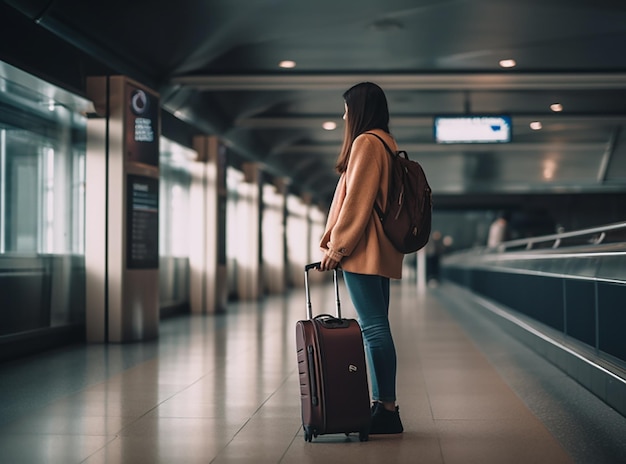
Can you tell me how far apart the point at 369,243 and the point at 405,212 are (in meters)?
0.24

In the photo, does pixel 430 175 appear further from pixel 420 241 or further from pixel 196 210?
pixel 420 241

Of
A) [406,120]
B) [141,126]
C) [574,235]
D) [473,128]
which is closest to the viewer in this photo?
[574,235]

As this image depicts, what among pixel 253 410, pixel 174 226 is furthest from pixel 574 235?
pixel 174 226

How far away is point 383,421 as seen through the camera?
4.24m

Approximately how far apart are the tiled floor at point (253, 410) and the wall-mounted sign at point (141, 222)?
1022 mm

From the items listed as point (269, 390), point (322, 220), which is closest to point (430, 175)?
point (322, 220)

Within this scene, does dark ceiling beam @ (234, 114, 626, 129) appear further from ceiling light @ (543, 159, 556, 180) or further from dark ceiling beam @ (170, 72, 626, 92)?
ceiling light @ (543, 159, 556, 180)

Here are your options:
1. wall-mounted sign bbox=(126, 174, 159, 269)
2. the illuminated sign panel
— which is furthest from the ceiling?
wall-mounted sign bbox=(126, 174, 159, 269)

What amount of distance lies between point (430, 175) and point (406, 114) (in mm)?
11688

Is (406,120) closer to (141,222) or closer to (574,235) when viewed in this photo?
(141,222)

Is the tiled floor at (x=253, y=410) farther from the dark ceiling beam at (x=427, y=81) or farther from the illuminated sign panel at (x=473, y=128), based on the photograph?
the illuminated sign panel at (x=473, y=128)

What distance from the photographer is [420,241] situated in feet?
13.8

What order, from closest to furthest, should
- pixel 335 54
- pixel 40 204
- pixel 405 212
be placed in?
1. pixel 405 212
2. pixel 40 204
3. pixel 335 54

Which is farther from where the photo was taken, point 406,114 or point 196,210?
point 406,114
